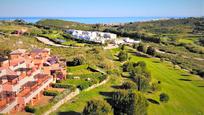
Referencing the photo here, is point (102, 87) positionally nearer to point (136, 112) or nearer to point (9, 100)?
point (136, 112)

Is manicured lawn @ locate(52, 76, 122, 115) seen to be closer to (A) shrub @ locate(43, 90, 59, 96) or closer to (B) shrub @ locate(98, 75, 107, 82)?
(B) shrub @ locate(98, 75, 107, 82)

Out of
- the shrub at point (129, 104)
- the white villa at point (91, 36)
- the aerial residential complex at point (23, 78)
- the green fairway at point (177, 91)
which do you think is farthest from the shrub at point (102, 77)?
the white villa at point (91, 36)

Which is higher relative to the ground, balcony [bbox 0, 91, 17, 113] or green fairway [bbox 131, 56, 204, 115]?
balcony [bbox 0, 91, 17, 113]

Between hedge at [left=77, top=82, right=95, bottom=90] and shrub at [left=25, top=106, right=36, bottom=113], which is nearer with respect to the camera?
shrub at [left=25, top=106, right=36, bottom=113]

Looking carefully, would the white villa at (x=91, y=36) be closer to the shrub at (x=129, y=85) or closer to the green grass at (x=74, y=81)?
the green grass at (x=74, y=81)

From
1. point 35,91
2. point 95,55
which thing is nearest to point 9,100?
point 35,91

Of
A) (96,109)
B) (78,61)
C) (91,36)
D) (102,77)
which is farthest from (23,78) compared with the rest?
(91,36)

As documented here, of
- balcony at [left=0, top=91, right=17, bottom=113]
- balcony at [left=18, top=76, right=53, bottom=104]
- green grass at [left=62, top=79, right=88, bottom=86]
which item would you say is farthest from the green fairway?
balcony at [left=0, top=91, right=17, bottom=113]

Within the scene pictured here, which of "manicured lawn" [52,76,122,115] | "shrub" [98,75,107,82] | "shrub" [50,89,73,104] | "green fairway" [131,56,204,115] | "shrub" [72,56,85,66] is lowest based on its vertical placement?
"green fairway" [131,56,204,115]
